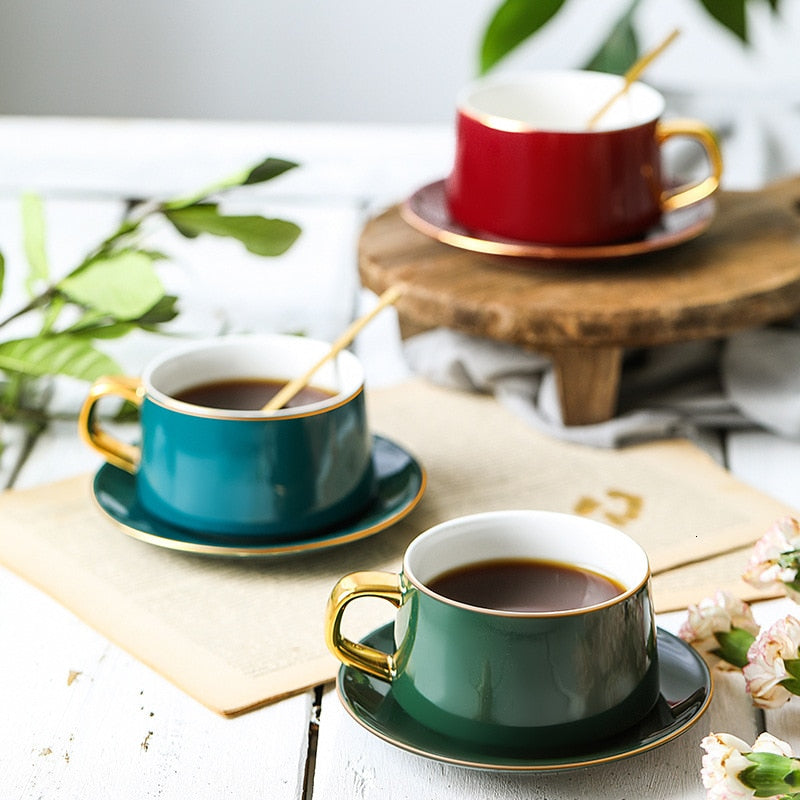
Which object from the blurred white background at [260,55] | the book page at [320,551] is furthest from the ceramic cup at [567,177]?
the blurred white background at [260,55]

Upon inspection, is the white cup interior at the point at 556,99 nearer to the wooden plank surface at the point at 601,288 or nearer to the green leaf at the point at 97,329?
the wooden plank surface at the point at 601,288

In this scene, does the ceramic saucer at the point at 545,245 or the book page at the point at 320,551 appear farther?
the ceramic saucer at the point at 545,245

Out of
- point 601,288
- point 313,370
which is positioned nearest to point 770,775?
point 313,370

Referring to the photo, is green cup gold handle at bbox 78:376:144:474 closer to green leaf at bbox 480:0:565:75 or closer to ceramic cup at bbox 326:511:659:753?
ceramic cup at bbox 326:511:659:753

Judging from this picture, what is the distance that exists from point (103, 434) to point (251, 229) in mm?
155

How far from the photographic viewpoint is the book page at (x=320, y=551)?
0.64 m

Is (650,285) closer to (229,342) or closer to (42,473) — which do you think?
(229,342)

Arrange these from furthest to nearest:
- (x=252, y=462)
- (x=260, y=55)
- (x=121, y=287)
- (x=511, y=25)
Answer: (x=260, y=55) → (x=511, y=25) → (x=121, y=287) → (x=252, y=462)

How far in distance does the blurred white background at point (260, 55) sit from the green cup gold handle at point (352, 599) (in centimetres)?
140

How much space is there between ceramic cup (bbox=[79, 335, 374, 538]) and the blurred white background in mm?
1240

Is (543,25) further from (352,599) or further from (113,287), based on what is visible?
(352,599)

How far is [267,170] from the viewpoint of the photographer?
2.65 feet

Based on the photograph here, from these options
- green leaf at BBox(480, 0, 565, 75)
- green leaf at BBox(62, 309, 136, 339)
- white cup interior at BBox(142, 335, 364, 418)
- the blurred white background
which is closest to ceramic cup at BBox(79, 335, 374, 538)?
white cup interior at BBox(142, 335, 364, 418)

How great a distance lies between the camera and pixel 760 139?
1.28 meters
